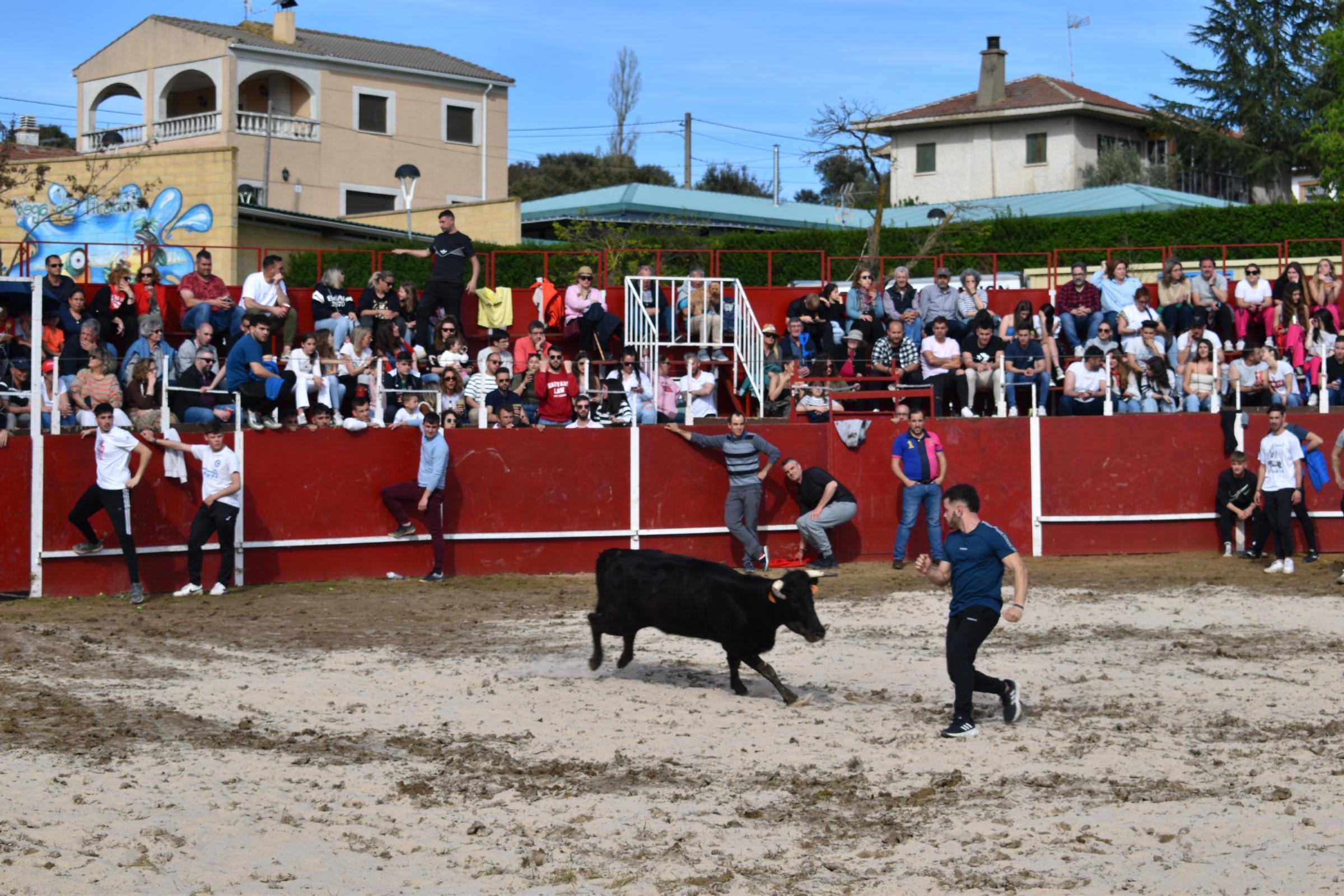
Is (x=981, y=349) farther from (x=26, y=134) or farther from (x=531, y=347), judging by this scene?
(x=26, y=134)

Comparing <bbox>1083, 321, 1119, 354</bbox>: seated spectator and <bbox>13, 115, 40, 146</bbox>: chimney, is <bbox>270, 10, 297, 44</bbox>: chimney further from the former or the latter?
<bbox>1083, 321, 1119, 354</bbox>: seated spectator

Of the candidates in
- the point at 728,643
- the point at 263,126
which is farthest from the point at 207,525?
the point at 263,126

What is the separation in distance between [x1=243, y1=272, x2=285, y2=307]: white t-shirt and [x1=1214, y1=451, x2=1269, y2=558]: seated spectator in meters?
11.0

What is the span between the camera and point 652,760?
8453mm

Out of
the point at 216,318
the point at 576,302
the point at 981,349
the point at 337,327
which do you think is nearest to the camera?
the point at 216,318

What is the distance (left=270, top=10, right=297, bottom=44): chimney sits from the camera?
150ft

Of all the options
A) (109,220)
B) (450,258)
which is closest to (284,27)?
(109,220)

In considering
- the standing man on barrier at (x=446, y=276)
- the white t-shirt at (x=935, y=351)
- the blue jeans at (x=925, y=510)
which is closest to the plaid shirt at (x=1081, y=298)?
the white t-shirt at (x=935, y=351)

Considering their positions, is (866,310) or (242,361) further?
(866,310)

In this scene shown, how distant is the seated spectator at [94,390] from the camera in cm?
1513

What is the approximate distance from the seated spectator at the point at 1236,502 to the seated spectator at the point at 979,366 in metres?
2.65

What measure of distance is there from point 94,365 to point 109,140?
101 ft

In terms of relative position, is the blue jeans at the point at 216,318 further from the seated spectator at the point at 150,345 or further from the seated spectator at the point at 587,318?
the seated spectator at the point at 587,318

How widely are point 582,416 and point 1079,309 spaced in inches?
262
